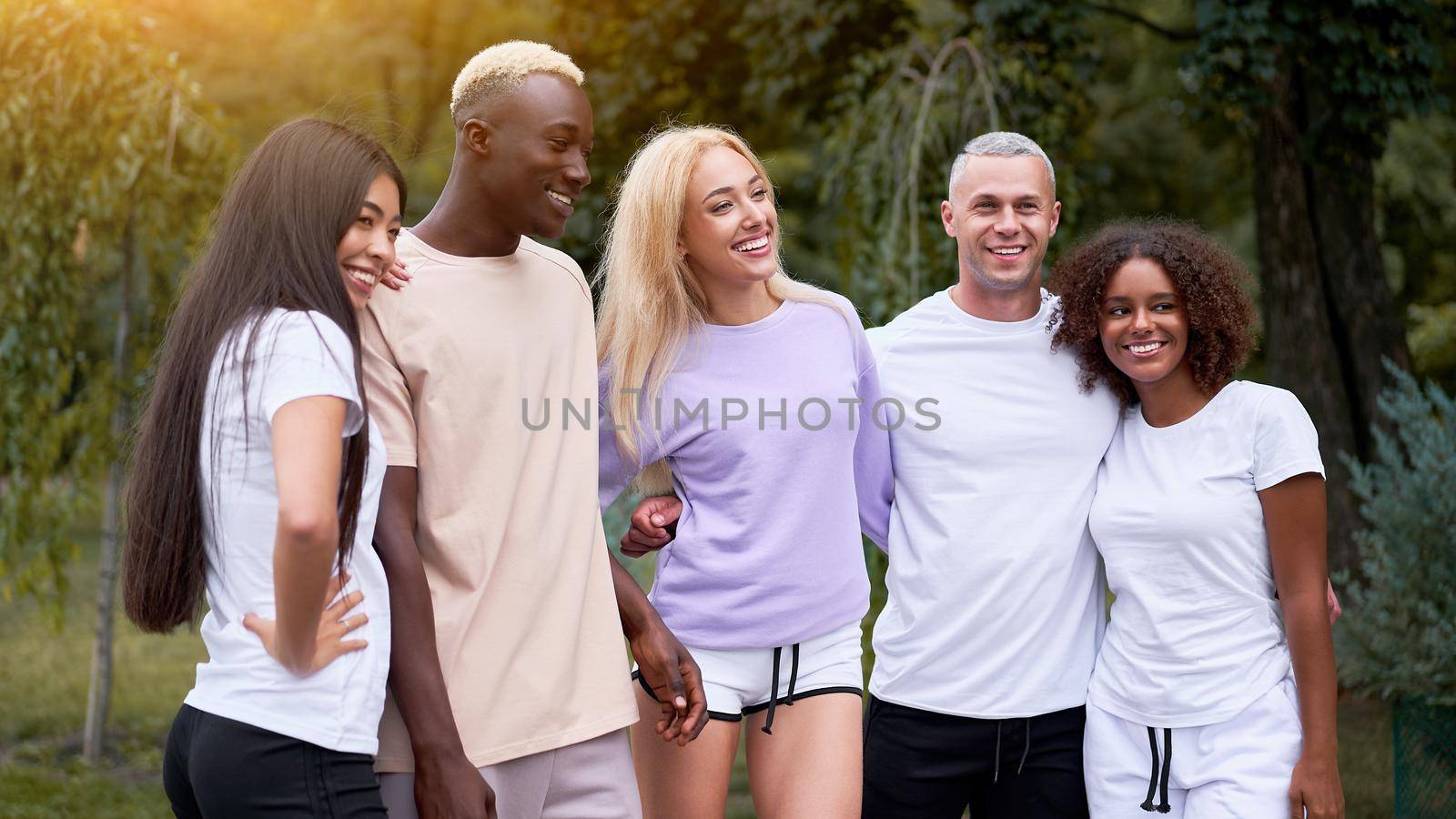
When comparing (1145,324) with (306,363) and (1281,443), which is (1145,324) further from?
(306,363)

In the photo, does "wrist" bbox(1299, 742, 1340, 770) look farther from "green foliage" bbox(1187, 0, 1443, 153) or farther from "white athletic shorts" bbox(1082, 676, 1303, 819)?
"green foliage" bbox(1187, 0, 1443, 153)

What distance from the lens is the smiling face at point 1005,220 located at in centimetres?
315

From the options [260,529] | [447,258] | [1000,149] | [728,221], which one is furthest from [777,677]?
[1000,149]

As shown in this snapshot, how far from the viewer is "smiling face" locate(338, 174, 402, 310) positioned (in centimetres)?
226

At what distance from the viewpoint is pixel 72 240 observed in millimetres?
6613

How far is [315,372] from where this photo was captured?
205 cm

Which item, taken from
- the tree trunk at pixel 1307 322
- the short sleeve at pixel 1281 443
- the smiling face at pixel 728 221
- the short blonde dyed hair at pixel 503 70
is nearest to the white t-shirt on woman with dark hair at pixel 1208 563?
the short sleeve at pixel 1281 443

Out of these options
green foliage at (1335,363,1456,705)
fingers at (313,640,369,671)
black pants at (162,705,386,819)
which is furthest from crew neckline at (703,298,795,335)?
green foliage at (1335,363,1456,705)

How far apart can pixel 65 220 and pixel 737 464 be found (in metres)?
4.86

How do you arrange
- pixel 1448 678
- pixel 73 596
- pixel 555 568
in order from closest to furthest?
pixel 555 568
pixel 1448 678
pixel 73 596

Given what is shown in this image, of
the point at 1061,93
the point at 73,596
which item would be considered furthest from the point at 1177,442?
the point at 73,596

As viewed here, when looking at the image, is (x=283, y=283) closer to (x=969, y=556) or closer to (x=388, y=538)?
(x=388, y=538)

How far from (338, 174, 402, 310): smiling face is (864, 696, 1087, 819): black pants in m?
1.53

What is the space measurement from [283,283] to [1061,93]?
5.47 meters
